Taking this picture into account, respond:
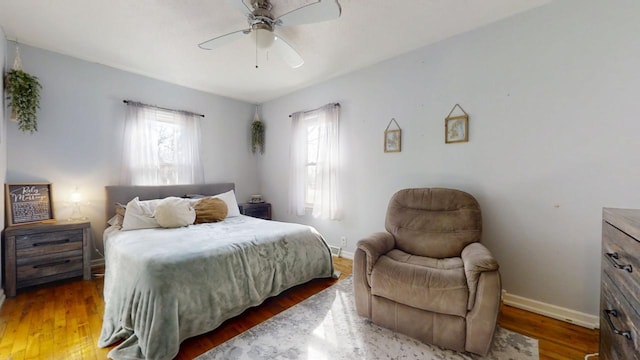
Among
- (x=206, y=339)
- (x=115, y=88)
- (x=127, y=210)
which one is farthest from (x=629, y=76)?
(x=115, y=88)

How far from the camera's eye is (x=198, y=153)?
3.96 meters

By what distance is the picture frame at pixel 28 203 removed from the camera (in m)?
2.54

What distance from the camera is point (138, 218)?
8.82 ft

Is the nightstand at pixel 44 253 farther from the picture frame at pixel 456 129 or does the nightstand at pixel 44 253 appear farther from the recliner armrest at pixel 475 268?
the picture frame at pixel 456 129

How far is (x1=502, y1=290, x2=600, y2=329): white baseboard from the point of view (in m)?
1.92

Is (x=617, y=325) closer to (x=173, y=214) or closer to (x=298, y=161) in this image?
(x=173, y=214)

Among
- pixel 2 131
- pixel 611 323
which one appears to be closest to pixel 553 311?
pixel 611 323

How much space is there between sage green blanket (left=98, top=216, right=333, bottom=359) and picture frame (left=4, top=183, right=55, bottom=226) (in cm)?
88

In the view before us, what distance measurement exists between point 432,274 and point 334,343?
0.83 metres

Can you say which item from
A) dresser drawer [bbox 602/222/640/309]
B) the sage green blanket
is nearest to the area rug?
the sage green blanket

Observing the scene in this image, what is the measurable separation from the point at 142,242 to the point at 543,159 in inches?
135

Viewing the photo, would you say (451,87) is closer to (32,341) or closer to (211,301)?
(211,301)

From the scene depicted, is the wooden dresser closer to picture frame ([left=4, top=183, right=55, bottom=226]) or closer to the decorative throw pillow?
the decorative throw pillow

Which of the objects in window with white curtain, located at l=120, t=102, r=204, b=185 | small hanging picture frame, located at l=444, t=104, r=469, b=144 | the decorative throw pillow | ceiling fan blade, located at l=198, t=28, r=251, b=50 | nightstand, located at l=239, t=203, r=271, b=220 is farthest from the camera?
nightstand, located at l=239, t=203, r=271, b=220
